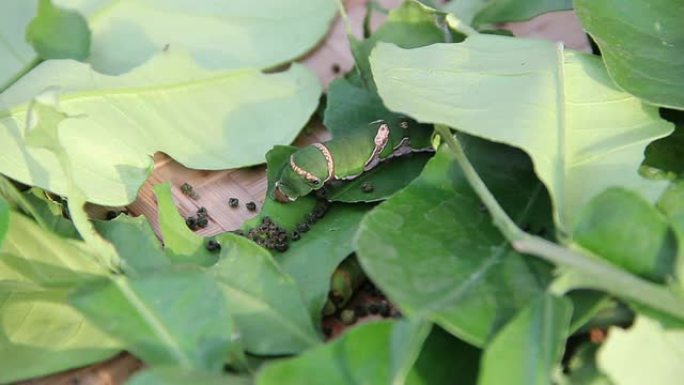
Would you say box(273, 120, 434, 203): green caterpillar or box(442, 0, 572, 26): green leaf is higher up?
box(442, 0, 572, 26): green leaf

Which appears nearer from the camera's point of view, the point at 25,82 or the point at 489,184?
the point at 489,184

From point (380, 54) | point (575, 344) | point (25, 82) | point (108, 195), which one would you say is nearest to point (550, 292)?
point (575, 344)

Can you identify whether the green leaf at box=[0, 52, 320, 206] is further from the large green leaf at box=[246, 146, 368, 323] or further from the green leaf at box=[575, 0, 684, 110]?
the green leaf at box=[575, 0, 684, 110]

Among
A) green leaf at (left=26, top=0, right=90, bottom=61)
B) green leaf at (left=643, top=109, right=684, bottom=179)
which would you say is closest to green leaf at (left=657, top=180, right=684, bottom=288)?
green leaf at (left=643, top=109, right=684, bottom=179)

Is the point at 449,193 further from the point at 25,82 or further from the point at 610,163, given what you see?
the point at 25,82

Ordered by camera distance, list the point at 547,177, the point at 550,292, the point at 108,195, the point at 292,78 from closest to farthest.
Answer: the point at 550,292 → the point at 547,177 → the point at 108,195 → the point at 292,78

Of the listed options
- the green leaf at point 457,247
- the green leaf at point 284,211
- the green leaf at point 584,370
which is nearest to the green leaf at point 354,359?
the green leaf at point 457,247

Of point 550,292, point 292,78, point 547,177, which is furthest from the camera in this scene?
point 292,78
